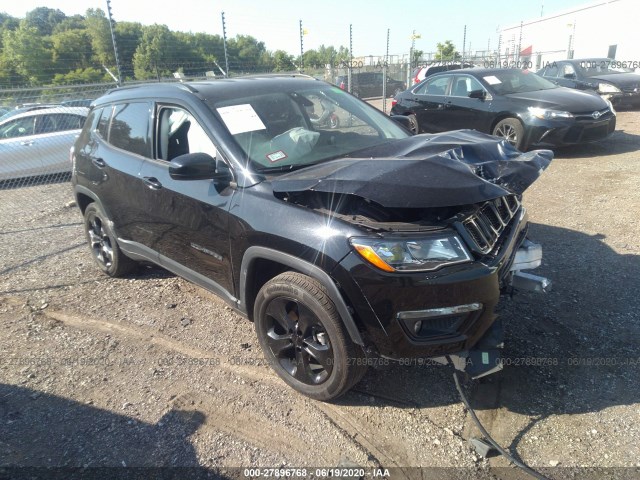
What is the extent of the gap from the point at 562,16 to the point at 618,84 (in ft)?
95.9

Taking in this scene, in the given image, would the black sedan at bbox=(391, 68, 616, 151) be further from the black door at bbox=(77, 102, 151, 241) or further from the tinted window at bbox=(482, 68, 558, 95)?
the black door at bbox=(77, 102, 151, 241)

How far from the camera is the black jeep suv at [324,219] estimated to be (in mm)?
2381

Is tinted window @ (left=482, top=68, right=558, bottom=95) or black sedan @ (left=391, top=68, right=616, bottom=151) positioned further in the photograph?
tinted window @ (left=482, top=68, right=558, bottom=95)

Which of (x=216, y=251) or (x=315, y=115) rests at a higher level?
(x=315, y=115)

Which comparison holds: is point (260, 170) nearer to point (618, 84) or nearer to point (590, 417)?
point (590, 417)

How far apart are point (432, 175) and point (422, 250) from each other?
403 millimetres

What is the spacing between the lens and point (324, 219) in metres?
2.51

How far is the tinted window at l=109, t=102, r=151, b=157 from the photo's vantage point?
3801 mm

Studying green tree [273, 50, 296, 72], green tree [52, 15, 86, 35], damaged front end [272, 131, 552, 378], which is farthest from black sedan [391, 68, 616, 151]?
green tree [52, 15, 86, 35]

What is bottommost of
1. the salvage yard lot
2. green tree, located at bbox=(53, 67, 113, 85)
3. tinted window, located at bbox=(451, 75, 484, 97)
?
the salvage yard lot

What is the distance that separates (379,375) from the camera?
3119mm

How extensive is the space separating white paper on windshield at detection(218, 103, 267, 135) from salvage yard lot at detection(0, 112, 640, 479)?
1.57 meters

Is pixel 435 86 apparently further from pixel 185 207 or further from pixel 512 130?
pixel 185 207

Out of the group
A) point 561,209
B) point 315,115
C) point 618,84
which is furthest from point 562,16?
point 315,115
